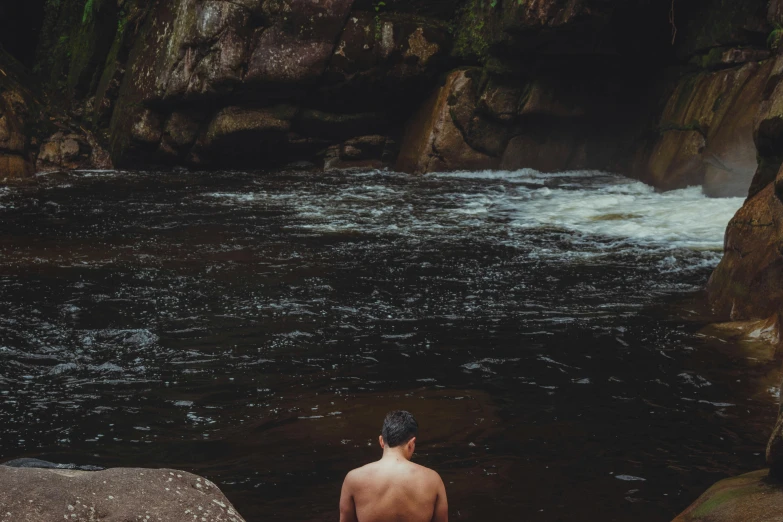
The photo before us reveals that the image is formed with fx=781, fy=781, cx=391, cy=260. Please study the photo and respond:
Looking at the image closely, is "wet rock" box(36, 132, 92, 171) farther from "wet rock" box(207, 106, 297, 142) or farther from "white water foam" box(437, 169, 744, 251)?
"white water foam" box(437, 169, 744, 251)

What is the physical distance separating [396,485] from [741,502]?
1606mm

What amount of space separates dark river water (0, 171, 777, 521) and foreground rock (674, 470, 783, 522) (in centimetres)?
49

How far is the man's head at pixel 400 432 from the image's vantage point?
3383 millimetres

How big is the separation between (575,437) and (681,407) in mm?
961

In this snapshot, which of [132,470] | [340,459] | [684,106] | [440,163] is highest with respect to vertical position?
[684,106]

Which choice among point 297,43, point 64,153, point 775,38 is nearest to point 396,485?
point 775,38

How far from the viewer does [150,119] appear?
18703mm

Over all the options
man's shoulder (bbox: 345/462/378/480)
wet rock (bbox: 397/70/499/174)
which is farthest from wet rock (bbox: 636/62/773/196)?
man's shoulder (bbox: 345/462/378/480)

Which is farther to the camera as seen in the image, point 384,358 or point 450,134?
point 450,134

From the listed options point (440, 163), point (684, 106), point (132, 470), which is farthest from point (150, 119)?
point (132, 470)

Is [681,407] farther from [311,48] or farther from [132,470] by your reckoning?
[311,48]

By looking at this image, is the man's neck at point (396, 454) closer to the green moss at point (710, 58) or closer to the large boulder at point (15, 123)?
the green moss at point (710, 58)

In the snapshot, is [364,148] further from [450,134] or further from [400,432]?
[400,432]

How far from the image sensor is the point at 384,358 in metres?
6.66
